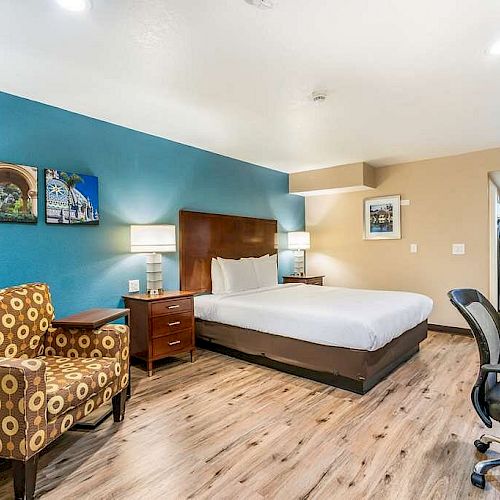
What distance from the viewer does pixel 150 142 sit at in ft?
12.8

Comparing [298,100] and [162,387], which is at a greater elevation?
[298,100]

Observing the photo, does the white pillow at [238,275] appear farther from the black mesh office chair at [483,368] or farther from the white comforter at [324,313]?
the black mesh office chair at [483,368]

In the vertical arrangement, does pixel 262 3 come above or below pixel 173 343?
above

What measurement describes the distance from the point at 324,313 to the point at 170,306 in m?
1.51

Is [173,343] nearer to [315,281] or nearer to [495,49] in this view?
[315,281]

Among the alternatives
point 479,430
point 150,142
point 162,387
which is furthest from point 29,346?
point 479,430

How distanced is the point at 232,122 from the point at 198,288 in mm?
2033

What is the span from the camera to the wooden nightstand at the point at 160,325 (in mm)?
3328

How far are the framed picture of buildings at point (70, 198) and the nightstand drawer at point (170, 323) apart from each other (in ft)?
3.75

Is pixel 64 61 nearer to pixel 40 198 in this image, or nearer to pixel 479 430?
pixel 40 198

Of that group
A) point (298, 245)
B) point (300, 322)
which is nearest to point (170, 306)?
point (300, 322)

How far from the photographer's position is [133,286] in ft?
12.3

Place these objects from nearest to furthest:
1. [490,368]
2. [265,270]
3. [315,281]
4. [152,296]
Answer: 1. [490,368]
2. [152,296]
3. [265,270]
4. [315,281]

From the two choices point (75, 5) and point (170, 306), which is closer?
point (75, 5)
